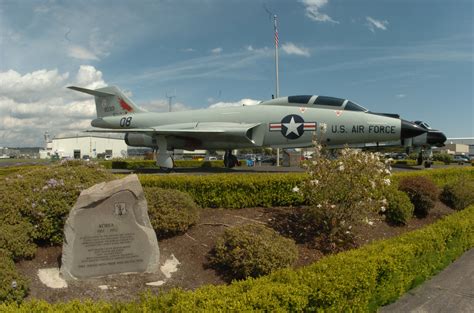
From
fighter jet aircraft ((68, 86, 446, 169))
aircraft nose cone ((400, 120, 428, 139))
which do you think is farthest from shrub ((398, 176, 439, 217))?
aircraft nose cone ((400, 120, 428, 139))

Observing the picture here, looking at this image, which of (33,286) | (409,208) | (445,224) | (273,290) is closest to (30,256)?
(33,286)

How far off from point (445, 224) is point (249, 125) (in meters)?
11.4

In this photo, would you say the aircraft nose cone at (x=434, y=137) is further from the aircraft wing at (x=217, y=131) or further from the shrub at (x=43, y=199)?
the shrub at (x=43, y=199)

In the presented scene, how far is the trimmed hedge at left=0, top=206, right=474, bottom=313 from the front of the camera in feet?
11.5

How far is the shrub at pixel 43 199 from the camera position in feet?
21.7

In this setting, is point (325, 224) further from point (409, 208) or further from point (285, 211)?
point (409, 208)

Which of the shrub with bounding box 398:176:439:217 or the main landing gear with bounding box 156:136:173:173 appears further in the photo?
the main landing gear with bounding box 156:136:173:173

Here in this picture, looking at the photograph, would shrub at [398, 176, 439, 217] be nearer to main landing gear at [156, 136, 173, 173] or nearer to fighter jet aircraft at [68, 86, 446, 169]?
fighter jet aircraft at [68, 86, 446, 169]

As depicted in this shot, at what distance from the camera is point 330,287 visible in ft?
14.0

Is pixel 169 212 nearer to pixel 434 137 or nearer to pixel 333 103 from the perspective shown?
pixel 333 103

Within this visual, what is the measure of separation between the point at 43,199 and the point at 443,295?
282 inches

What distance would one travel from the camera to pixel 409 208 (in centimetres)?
980

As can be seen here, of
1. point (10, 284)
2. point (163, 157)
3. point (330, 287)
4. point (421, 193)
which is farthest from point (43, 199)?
point (163, 157)

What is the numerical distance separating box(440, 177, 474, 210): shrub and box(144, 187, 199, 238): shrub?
9852 millimetres
